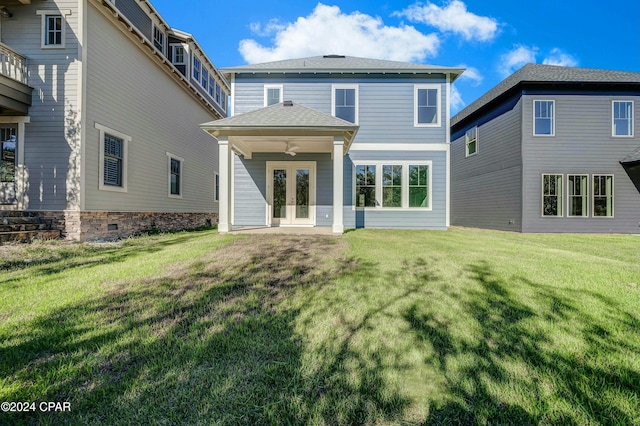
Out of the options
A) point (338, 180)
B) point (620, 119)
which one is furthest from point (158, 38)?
point (620, 119)

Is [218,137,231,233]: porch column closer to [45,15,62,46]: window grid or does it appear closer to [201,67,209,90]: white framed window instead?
[45,15,62,46]: window grid

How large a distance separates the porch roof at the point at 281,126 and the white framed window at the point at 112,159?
2.76 metres

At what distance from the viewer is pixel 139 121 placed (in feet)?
30.7

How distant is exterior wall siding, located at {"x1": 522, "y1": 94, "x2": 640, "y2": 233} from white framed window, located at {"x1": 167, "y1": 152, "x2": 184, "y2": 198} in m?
14.6

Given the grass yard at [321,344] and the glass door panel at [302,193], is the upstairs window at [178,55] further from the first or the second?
the grass yard at [321,344]

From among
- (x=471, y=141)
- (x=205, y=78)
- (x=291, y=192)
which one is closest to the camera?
(x=291, y=192)

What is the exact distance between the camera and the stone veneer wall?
22.5 ft

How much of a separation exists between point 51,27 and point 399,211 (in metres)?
11.7

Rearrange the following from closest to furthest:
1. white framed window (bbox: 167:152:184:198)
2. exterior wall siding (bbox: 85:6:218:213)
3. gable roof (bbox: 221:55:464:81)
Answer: exterior wall siding (bbox: 85:6:218:213) < gable roof (bbox: 221:55:464:81) < white framed window (bbox: 167:152:184:198)

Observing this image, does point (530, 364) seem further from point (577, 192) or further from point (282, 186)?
point (577, 192)

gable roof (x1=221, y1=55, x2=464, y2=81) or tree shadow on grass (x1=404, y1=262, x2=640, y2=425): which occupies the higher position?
gable roof (x1=221, y1=55, x2=464, y2=81)

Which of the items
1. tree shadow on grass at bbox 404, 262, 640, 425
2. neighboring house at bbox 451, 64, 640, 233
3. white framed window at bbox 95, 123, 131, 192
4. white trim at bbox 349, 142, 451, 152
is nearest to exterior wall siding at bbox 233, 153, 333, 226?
white trim at bbox 349, 142, 451, 152

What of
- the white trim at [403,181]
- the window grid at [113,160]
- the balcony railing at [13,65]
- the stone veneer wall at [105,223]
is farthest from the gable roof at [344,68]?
the stone veneer wall at [105,223]

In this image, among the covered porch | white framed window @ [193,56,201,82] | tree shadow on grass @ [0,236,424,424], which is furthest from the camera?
white framed window @ [193,56,201,82]
